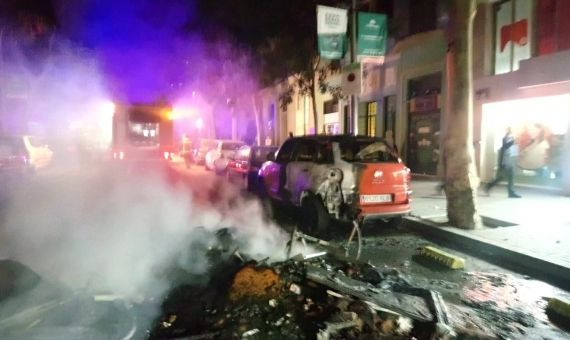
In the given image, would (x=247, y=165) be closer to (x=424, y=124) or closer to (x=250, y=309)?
A: (x=424, y=124)

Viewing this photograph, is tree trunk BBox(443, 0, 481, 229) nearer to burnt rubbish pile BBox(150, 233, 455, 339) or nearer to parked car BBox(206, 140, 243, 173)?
burnt rubbish pile BBox(150, 233, 455, 339)

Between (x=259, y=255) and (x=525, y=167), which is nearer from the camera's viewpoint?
(x=259, y=255)

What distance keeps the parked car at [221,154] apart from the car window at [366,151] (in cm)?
1229

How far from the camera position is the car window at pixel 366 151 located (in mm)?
8188

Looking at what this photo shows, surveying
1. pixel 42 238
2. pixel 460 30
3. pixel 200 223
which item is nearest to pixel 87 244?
pixel 42 238

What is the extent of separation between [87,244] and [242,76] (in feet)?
65.0

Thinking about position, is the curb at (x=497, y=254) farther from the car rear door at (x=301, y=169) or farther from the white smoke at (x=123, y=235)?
the white smoke at (x=123, y=235)

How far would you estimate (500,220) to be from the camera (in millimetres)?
8672

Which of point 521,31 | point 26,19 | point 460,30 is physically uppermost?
point 26,19

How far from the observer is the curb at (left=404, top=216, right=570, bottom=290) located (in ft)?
19.3

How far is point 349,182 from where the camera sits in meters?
7.82

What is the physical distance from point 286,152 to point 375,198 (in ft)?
8.57

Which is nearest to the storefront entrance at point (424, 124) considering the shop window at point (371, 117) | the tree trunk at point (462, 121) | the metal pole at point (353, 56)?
the shop window at point (371, 117)

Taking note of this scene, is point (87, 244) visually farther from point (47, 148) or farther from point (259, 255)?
point (47, 148)
